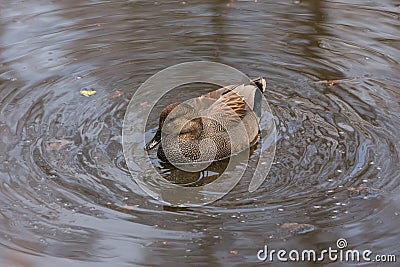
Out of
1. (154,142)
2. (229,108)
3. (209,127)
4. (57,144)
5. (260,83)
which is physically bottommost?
(57,144)

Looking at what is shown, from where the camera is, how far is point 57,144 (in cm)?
679

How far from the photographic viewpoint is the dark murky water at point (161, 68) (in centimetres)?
552

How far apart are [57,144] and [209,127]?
1380 mm

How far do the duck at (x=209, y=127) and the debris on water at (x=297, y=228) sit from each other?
141cm

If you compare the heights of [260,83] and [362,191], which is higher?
[260,83]

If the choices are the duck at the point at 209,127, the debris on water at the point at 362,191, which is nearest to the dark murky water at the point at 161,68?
the debris on water at the point at 362,191

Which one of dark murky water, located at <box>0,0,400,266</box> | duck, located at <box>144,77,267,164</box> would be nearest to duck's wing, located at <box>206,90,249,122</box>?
duck, located at <box>144,77,267,164</box>

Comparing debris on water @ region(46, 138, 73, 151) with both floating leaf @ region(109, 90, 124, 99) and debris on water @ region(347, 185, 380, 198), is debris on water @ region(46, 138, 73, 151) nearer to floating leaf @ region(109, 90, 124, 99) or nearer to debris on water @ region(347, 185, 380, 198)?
floating leaf @ region(109, 90, 124, 99)

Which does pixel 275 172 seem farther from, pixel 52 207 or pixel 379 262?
pixel 52 207

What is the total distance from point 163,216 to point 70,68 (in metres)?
3.14

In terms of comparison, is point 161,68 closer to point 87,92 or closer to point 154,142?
point 87,92

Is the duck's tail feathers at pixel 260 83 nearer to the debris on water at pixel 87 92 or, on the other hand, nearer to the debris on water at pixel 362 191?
the debris on water at pixel 87 92

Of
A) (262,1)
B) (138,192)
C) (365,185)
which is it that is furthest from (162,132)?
(262,1)

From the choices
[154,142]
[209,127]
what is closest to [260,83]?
[209,127]
